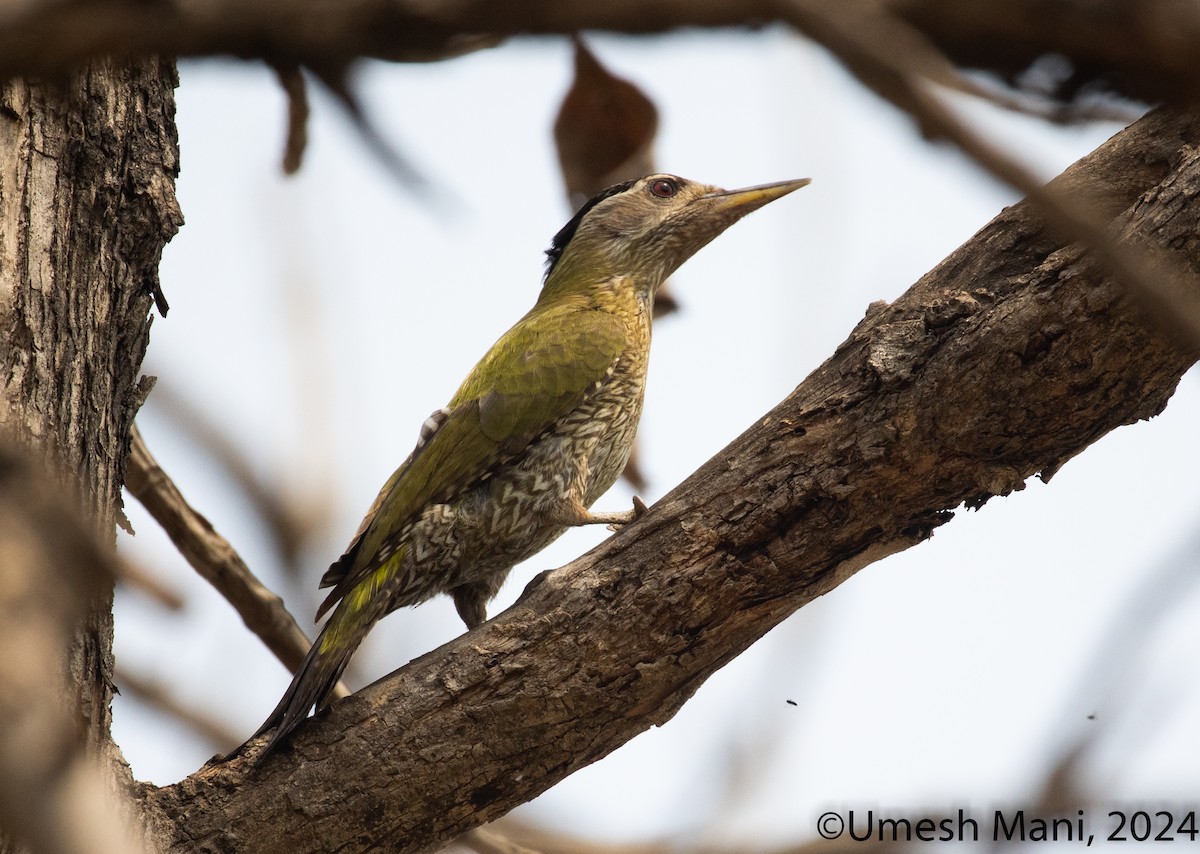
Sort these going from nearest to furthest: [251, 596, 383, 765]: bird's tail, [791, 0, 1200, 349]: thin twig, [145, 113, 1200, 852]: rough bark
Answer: [791, 0, 1200, 349]: thin twig < [145, 113, 1200, 852]: rough bark < [251, 596, 383, 765]: bird's tail

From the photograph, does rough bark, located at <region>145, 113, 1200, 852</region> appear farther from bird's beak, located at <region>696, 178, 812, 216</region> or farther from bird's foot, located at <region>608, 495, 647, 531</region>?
bird's beak, located at <region>696, 178, 812, 216</region>

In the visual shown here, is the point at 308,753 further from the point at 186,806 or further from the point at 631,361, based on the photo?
the point at 631,361

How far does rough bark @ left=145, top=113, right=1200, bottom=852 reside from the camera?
316 centimetres

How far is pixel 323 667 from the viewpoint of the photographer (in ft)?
12.1

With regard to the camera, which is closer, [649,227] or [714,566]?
[714,566]

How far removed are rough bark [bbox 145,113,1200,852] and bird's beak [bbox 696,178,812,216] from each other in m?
2.23

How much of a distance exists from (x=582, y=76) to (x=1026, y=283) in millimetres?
1685

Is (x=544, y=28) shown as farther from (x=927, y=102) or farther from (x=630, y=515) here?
(x=630, y=515)

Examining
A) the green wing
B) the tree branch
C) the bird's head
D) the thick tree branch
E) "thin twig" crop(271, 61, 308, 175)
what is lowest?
the thick tree branch

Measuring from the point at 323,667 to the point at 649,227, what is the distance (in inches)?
111

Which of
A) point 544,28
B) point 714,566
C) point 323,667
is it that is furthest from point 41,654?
point 323,667

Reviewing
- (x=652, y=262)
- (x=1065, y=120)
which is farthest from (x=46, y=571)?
(x=652, y=262)

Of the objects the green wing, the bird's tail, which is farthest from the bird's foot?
the bird's tail

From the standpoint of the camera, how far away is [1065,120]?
0.89 meters
